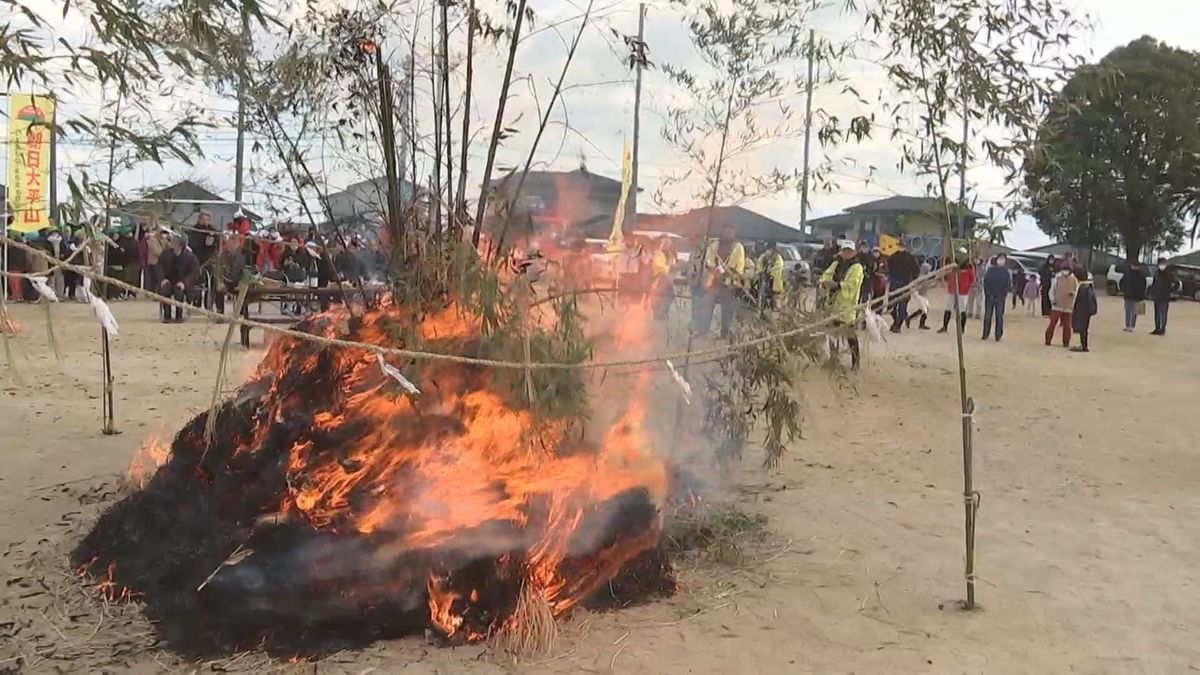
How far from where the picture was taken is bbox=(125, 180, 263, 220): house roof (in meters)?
5.26

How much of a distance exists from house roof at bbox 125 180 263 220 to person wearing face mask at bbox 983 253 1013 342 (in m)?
15.3

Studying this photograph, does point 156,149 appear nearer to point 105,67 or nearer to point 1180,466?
point 105,67

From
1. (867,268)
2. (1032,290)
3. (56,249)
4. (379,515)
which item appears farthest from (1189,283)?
(379,515)

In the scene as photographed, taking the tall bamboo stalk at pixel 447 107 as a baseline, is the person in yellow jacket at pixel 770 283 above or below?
below

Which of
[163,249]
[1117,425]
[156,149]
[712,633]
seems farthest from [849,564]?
[163,249]

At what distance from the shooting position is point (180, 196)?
5660mm

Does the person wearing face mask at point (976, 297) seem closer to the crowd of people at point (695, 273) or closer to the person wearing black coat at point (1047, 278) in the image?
the crowd of people at point (695, 273)

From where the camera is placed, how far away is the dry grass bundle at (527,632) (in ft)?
13.5

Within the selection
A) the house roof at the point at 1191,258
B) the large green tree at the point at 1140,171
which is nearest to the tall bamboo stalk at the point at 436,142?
the large green tree at the point at 1140,171

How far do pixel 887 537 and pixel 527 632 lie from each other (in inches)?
108

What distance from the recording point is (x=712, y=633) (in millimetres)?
4379

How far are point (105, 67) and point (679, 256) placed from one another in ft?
16.6

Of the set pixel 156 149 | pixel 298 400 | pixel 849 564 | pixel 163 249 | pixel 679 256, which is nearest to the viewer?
pixel 156 149

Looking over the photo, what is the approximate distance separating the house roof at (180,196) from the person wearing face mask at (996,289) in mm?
15283
